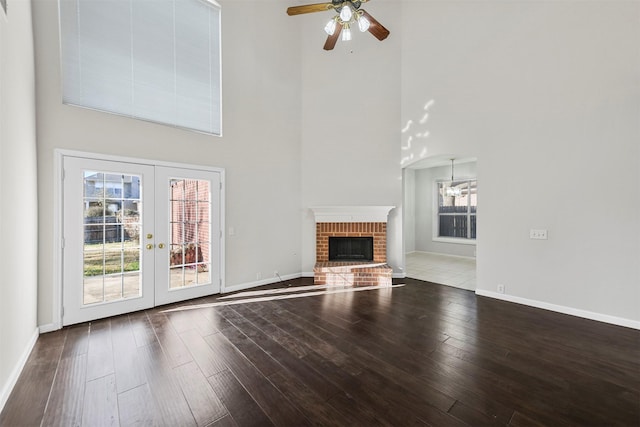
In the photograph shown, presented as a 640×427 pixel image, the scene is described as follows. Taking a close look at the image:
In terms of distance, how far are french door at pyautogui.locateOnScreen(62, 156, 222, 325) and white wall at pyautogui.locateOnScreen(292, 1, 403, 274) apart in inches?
77.8

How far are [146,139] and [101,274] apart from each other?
1793 millimetres

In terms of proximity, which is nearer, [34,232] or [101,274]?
[34,232]

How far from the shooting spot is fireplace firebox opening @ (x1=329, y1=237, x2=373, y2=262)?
5.30 meters

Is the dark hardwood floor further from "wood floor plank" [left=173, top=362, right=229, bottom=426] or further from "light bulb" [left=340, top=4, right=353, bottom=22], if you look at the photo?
"light bulb" [left=340, top=4, right=353, bottom=22]

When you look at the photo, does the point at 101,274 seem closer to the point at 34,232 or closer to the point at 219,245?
the point at 34,232

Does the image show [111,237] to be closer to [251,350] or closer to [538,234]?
[251,350]

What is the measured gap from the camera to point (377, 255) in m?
5.08

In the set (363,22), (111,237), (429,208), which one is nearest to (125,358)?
(111,237)

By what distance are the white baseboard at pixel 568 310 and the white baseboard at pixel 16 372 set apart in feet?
17.2

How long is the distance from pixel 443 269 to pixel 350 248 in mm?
2305

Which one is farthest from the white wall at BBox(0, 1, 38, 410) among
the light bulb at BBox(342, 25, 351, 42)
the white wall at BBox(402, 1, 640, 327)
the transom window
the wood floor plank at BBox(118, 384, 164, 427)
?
the transom window

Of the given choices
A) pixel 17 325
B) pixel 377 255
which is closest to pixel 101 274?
pixel 17 325

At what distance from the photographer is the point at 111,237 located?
10.7 ft

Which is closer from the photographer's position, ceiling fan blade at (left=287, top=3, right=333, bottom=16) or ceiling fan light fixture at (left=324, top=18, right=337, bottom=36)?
ceiling fan blade at (left=287, top=3, right=333, bottom=16)
